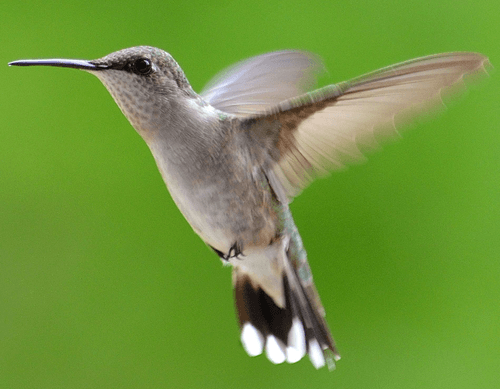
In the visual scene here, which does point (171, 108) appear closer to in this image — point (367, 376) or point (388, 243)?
point (388, 243)

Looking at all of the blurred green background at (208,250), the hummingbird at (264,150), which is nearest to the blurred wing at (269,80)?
the hummingbird at (264,150)

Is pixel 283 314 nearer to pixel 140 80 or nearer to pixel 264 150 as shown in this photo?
pixel 264 150

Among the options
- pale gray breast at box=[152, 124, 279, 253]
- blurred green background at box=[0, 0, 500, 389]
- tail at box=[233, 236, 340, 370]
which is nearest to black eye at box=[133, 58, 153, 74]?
pale gray breast at box=[152, 124, 279, 253]

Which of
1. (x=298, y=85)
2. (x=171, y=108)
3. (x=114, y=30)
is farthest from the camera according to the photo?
(x=114, y=30)

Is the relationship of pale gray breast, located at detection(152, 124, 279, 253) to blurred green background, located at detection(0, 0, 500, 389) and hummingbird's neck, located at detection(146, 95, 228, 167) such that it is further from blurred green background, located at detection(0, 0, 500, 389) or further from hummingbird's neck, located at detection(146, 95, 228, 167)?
blurred green background, located at detection(0, 0, 500, 389)

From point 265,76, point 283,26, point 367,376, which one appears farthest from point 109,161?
point 367,376

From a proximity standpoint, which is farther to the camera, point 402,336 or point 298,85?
point 402,336

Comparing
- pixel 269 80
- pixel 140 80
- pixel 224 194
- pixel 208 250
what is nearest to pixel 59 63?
pixel 140 80

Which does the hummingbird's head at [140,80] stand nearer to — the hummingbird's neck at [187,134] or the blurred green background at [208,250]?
the hummingbird's neck at [187,134]
